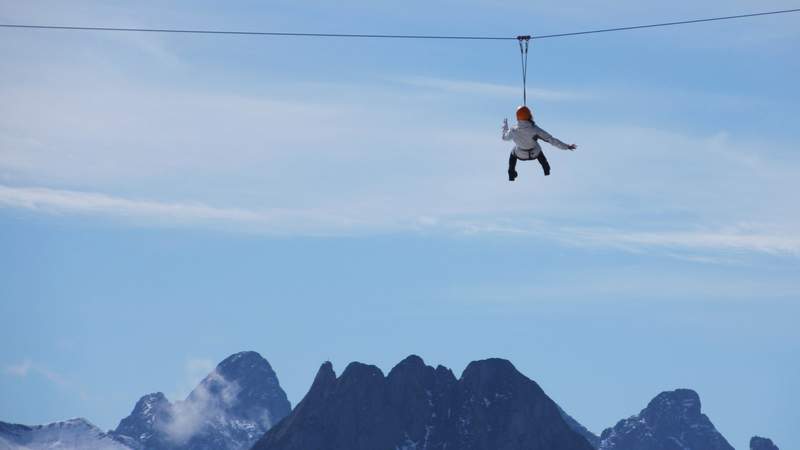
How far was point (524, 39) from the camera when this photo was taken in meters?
85.9

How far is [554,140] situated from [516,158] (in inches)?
180

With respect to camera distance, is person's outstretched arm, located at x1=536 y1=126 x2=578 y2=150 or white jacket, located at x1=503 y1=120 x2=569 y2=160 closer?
person's outstretched arm, located at x1=536 y1=126 x2=578 y2=150

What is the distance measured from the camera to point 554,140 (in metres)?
87.8

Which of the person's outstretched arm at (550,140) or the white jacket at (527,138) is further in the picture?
the white jacket at (527,138)

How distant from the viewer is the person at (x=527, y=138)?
88.6m

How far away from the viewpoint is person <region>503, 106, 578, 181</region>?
88.6 m

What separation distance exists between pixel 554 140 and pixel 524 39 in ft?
19.7

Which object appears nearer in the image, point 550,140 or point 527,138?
point 550,140

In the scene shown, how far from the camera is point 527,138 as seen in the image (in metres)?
89.2

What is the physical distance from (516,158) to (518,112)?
3.62 m

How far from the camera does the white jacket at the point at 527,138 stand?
88.5m

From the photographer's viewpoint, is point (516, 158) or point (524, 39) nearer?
point (524, 39)

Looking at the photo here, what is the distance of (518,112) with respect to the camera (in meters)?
89.2
